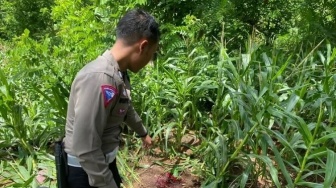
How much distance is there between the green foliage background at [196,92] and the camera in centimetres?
277

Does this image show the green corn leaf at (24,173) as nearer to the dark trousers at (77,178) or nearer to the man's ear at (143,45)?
the dark trousers at (77,178)

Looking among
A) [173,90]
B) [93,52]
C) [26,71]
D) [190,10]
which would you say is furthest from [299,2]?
[26,71]

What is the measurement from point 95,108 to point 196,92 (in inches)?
73.0

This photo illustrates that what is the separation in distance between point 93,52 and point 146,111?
0.70m

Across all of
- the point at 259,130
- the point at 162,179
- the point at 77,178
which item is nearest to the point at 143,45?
the point at 77,178

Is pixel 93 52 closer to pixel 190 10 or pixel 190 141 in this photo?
pixel 190 141

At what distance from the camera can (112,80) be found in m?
1.75

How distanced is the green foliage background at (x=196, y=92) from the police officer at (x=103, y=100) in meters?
0.88

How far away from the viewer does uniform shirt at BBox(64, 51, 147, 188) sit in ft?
5.53

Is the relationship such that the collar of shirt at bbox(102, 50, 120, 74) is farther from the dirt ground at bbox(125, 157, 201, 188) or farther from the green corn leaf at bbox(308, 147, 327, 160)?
the dirt ground at bbox(125, 157, 201, 188)

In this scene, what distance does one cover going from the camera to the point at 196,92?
3455 mm

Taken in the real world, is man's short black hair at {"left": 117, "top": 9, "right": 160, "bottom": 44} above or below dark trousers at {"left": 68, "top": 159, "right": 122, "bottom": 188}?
above

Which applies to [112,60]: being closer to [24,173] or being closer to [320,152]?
[320,152]

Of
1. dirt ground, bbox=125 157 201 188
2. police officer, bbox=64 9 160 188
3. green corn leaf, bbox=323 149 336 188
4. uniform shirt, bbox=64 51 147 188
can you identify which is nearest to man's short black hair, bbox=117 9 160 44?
police officer, bbox=64 9 160 188
